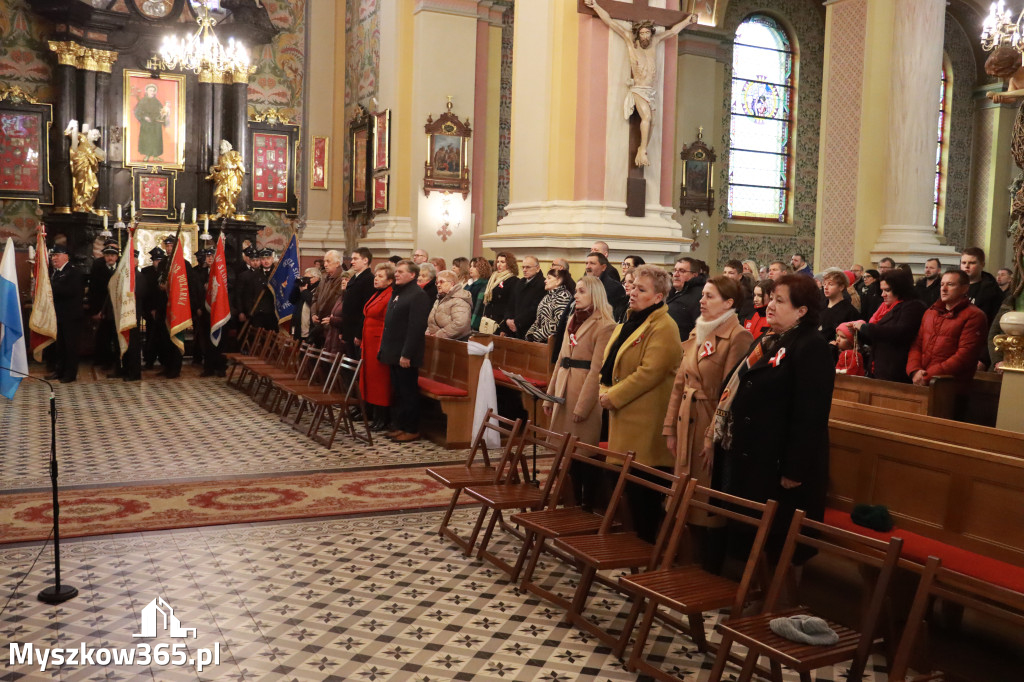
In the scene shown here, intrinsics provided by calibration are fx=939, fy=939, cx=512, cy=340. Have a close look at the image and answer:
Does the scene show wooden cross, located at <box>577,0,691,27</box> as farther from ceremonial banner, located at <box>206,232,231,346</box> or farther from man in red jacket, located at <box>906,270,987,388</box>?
ceremonial banner, located at <box>206,232,231,346</box>

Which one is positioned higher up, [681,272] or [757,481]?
[681,272]

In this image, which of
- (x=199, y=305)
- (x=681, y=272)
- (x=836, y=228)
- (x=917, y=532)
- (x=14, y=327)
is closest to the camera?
(x=917, y=532)

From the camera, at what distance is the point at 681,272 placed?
286 inches

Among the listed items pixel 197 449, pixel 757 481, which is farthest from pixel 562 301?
pixel 757 481

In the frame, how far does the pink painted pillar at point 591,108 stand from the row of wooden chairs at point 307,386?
3.09m

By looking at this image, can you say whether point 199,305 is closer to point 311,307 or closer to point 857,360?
point 311,307

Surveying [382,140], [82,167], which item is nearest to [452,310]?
[382,140]

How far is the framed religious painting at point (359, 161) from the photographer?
51.8 feet

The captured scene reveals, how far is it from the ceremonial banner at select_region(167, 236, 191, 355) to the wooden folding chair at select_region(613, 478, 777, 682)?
29.7ft

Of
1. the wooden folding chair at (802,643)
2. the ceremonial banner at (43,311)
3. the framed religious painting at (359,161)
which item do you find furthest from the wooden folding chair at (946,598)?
the framed religious painting at (359,161)

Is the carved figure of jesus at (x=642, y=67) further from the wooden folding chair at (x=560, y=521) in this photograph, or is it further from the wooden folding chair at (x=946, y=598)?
the wooden folding chair at (x=946, y=598)

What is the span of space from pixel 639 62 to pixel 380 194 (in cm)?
633

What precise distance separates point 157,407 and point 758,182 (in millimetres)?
12765

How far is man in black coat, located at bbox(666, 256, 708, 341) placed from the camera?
7191 millimetres
